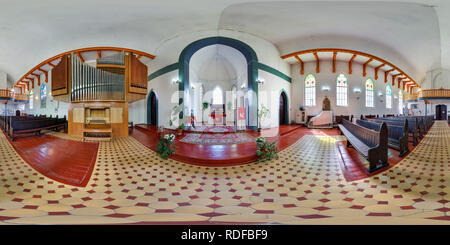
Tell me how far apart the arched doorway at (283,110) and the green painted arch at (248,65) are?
3047 mm

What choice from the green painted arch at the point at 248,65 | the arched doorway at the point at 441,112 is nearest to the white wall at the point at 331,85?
the green painted arch at the point at 248,65

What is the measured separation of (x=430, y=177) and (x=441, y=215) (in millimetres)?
1328

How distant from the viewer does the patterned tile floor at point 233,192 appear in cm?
140

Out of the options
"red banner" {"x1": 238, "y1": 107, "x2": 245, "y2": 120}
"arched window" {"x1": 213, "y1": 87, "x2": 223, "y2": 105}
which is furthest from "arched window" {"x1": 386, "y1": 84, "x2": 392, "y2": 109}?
"arched window" {"x1": 213, "y1": 87, "x2": 223, "y2": 105}

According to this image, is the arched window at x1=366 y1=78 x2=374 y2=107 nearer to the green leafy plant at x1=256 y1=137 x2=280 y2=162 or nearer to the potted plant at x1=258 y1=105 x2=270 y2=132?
the potted plant at x1=258 y1=105 x2=270 y2=132

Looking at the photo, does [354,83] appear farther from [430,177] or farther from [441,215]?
[441,215]

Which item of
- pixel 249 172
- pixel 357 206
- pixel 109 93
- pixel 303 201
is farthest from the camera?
pixel 109 93

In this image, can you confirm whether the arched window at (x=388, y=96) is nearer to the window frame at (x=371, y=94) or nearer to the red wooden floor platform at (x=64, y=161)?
the window frame at (x=371, y=94)

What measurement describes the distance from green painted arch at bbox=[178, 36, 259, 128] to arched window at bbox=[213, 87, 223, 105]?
213 inches

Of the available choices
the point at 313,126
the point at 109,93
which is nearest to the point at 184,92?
the point at 109,93

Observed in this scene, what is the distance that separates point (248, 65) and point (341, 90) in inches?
267

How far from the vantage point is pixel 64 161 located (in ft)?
10.7

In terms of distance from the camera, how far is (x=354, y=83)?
10594mm

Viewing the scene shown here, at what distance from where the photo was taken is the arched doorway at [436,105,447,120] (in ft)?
51.0
